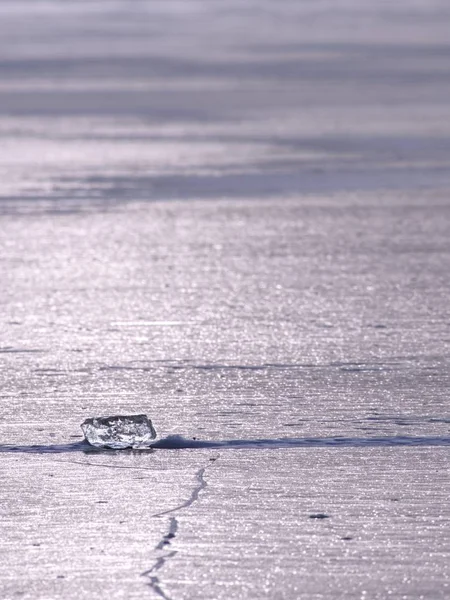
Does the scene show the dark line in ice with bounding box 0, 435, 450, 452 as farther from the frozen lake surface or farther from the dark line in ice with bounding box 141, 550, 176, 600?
the dark line in ice with bounding box 141, 550, 176, 600

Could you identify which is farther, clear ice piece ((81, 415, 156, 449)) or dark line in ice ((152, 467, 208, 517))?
clear ice piece ((81, 415, 156, 449))

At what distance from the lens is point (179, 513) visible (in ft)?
15.7

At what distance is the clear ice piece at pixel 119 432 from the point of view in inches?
218

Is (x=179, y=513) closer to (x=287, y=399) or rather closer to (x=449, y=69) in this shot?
(x=287, y=399)

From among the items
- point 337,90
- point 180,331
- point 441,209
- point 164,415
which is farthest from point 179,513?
point 337,90

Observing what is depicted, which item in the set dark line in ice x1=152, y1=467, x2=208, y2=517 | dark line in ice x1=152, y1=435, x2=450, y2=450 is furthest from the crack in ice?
dark line in ice x1=152, y1=435, x2=450, y2=450

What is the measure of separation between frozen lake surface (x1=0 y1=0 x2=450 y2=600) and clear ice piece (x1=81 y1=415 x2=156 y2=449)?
0.17 ft

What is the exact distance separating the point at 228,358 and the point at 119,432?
1.56 metres

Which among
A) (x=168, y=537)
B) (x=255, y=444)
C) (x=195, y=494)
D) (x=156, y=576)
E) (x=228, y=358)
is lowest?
(x=156, y=576)

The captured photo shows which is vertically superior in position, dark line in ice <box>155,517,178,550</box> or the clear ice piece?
the clear ice piece

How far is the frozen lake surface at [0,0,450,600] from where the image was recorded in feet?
14.6

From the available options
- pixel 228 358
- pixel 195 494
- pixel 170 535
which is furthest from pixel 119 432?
pixel 228 358

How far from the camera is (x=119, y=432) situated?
5543mm

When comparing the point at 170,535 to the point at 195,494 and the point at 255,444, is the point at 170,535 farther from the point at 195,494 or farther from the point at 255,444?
the point at 255,444
